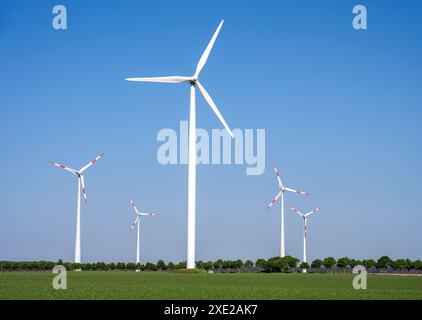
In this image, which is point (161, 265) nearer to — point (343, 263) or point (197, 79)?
point (343, 263)

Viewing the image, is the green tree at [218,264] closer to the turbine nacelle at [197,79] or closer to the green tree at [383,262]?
the green tree at [383,262]

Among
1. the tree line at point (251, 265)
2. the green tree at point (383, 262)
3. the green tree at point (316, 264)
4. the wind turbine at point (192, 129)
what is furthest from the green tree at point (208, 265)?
the wind turbine at point (192, 129)

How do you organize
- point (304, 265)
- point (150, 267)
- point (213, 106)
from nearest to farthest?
point (213, 106) < point (304, 265) < point (150, 267)

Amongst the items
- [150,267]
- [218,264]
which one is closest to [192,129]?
[150,267]

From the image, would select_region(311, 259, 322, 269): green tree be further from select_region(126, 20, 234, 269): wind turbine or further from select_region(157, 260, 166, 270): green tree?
select_region(126, 20, 234, 269): wind turbine

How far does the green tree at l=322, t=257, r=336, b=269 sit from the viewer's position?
522ft

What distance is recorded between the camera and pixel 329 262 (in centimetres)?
16012

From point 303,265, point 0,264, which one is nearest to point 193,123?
point 303,265
